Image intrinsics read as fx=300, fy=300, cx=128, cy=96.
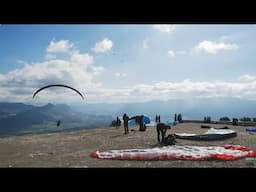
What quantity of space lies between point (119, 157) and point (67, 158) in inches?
52.8

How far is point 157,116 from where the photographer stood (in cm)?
1752
